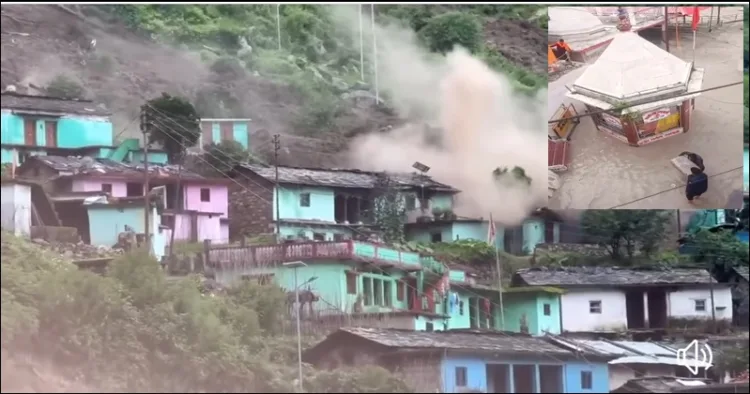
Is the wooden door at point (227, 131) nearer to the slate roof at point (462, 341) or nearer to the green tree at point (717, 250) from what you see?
the slate roof at point (462, 341)

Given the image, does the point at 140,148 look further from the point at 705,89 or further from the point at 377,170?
the point at 705,89

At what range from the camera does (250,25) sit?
7637 millimetres

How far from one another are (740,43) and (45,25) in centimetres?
442

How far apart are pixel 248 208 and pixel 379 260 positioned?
0.84m

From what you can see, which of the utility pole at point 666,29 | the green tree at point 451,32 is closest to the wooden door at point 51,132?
the green tree at point 451,32

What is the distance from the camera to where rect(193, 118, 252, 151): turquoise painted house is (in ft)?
24.3

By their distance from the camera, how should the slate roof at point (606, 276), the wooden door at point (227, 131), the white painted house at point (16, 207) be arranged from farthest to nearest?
the slate roof at point (606, 276)
the wooden door at point (227, 131)
the white painted house at point (16, 207)

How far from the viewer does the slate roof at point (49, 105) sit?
7.12m

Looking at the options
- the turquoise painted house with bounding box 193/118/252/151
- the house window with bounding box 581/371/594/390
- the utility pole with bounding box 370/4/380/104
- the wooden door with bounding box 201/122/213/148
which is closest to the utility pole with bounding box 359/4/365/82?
the utility pole with bounding box 370/4/380/104

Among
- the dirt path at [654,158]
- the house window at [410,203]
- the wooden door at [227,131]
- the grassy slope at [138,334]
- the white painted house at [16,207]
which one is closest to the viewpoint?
the grassy slope at [138,334]

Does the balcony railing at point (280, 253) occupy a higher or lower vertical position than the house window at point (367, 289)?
higher

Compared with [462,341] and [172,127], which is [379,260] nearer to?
[462,341]

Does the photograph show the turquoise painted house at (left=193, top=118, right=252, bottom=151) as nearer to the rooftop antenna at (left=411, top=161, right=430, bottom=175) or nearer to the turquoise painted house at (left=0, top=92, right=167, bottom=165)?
the turquoise painted house at (left=0, top=92, right=167, bottom=165)

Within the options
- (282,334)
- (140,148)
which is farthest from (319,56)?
(282,334)
